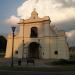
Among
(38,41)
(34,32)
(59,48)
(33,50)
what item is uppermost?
(34,32)

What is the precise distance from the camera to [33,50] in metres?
59.5

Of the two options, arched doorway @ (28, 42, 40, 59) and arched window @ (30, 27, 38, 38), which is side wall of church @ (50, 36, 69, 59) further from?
arched window @ (30, 27, 38, 38)

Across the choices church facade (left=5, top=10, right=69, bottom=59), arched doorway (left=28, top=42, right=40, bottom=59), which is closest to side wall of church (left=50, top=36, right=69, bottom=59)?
church facade (left=5, top=10, right=69, bottom=59)

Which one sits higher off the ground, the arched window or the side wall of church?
the arched window

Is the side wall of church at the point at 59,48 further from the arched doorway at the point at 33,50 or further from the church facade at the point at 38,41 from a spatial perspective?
the arched doorway at the point at 33,50

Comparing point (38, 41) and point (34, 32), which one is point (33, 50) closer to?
point (38, 41)

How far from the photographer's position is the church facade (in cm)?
5593

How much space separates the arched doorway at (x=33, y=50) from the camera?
58.1 m

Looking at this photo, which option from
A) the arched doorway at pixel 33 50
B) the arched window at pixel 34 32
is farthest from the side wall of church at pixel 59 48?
the arched window at pixel 34 32

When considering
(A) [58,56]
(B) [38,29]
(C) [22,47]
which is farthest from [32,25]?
(A) [58,56]

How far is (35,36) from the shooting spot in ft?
191

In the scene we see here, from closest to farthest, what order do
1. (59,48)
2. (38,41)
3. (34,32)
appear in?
(59,48), (38,41), (34,32)

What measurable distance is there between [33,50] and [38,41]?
350cm

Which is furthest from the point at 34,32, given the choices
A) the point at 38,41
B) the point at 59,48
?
the point at 59,48
